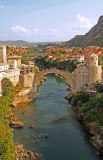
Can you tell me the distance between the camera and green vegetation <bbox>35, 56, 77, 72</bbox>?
42.4 metres

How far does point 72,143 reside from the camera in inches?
604

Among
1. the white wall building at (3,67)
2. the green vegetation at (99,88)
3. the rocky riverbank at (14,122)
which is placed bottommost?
the rocky riverbank at (14,122)

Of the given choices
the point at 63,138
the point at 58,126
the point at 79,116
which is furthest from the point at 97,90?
the point at 63,138

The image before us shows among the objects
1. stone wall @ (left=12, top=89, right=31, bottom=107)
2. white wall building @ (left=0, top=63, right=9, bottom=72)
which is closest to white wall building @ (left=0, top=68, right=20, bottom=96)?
white wall building @ (left=0, top=63, right=9, bottom=72)

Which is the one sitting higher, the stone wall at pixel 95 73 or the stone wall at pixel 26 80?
the stone wall at pixel 95 73

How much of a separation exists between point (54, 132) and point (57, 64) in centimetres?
3244

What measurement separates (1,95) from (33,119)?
18.0 ft

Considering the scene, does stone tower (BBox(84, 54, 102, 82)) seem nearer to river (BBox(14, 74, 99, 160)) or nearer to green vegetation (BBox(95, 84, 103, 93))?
green vegetation (BBox(95, 84, 103, 93))

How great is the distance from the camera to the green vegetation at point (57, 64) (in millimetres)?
42362

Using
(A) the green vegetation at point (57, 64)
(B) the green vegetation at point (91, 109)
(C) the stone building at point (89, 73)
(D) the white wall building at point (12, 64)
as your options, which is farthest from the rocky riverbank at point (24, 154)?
(A) the green vegetation at point (57, 64)

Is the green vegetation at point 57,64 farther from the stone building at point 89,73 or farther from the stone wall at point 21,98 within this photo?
the stone wall at point 21,98

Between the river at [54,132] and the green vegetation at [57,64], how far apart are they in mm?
17830

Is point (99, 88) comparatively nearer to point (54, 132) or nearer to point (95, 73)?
point (95, 73)

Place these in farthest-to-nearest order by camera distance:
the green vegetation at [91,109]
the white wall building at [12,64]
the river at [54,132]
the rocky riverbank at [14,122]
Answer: the white wall building at [12,64] → the rocky riverbank at [14,122] → the green vegetation at [91,109] → the river at [54,132]
